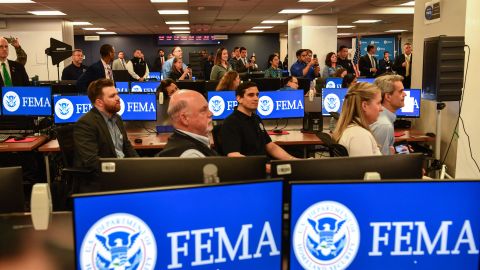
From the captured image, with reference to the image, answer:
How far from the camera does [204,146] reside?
2.38m

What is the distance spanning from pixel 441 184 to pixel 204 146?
1294 mm

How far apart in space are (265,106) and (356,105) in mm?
2762

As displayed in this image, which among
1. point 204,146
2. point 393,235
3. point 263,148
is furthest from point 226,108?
point 393,235

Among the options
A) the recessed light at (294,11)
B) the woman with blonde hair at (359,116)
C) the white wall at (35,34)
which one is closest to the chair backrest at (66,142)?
the woman with blonde hair at (359,116)

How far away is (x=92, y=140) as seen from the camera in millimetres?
3664

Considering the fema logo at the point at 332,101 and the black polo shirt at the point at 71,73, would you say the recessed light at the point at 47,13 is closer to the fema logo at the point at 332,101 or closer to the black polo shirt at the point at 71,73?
the black polo shirt at the point at 71,73

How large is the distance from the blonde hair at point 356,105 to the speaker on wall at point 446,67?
6.55ft

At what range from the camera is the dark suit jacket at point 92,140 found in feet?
11.9

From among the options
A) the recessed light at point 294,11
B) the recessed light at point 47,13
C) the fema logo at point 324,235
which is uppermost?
the recessed light at point 294,11

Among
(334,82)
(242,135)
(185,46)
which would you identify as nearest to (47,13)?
(334,82)

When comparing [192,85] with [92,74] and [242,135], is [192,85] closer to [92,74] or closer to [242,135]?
[92,74]

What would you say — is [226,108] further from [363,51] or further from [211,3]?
[363,51]

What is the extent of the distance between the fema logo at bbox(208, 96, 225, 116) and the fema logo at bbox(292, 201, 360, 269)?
14.6 feet

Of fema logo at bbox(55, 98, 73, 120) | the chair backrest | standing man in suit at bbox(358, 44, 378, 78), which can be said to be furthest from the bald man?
standing man in suit at bbox(358, 44, 378, 78)
